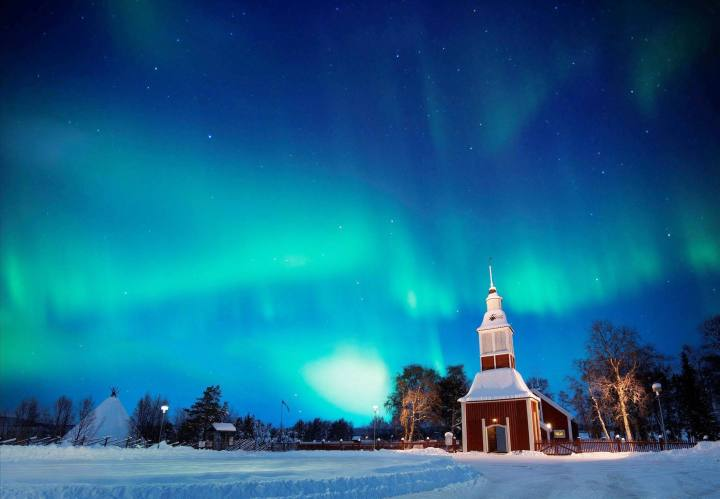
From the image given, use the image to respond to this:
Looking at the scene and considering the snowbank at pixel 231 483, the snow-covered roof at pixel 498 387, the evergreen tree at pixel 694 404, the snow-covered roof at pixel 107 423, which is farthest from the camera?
the evergreen tree at pixel 694 404

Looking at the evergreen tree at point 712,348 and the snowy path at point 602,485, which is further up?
the evergreen tree at point 712,348

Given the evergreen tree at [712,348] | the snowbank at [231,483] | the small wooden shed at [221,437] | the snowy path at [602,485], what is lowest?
the small wooden shed at [221,437]

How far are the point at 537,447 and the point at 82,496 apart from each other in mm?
38084

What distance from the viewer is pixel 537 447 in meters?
38.0

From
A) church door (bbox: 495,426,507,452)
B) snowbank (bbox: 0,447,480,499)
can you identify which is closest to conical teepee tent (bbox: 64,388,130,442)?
church door (bbox: 495,426,507,452)

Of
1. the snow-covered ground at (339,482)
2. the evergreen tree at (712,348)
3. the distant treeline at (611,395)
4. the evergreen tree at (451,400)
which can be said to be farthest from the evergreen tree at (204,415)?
the evergreen tree at (712,348)

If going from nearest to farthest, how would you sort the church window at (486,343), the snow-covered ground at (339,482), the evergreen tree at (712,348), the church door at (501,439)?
the snow-covered ground at (339,482) < the church door at (501,439) < the evergreen tree at (712,348) < the church window at (486,343)

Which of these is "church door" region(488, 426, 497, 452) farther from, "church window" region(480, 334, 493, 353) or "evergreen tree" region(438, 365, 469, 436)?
"evergreen tree" region(438, 365, 469, 436)

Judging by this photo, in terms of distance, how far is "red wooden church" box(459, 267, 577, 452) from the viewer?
128 feet

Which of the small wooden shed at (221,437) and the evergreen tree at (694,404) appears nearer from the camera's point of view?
the small wooden shed at (221,437)

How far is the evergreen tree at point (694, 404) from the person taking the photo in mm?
50688

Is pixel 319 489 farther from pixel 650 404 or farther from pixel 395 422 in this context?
pixel 650 404

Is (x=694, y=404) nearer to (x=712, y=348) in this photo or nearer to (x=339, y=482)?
(x=712, y=348)

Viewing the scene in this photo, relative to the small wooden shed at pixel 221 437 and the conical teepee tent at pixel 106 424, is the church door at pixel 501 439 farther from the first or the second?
the conical teepee tent at pixel 106 424
